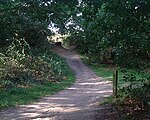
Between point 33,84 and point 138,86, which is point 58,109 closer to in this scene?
point 138,86

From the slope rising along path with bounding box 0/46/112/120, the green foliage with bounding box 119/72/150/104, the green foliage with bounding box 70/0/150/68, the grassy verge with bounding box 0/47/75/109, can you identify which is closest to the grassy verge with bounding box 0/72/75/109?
the grassy verge with bounding box 0/47/75/109

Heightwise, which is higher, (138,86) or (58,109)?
(138,86)

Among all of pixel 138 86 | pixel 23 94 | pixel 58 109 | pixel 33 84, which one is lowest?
pixel 58 109

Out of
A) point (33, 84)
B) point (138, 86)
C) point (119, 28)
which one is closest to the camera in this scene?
point (119, 28)

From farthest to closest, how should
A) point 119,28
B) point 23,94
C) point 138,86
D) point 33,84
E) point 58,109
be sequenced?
1. point 33,84
2. point 23,94
3. point 58,109
4. point 138,86
5. point 119,28

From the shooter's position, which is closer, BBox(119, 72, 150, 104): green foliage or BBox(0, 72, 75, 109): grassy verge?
BBox(119, 72, 150, 104): green foliage

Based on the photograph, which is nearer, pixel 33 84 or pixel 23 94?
pixel 23 94

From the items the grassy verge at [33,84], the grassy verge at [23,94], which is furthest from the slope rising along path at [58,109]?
the grassy verge at [33,84]

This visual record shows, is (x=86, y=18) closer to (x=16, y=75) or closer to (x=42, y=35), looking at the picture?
(x=16, y=75)

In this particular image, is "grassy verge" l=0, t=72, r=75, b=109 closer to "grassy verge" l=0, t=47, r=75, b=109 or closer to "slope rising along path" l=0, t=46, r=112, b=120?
"grassy verge" l=0, t=47, r=75, b=109

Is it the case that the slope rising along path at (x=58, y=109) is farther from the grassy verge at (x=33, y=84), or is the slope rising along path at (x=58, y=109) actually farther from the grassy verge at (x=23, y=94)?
the grassy verge at (x=33, y=84)

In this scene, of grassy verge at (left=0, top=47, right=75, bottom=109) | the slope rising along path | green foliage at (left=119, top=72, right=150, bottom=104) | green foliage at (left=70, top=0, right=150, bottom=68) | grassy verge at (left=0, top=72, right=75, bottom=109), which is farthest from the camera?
grassy verge at (left=0, top=47, right=75, bottom=109)

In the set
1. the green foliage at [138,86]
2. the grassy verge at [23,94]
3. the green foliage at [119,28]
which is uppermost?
the green foliage at [119,28]

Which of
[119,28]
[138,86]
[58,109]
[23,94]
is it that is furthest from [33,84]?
[119,28]
